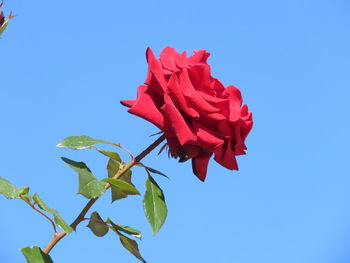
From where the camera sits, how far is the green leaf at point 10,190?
908mm

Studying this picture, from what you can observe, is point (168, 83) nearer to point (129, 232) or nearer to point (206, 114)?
point (206, 114)

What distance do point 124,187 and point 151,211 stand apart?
0.08 m

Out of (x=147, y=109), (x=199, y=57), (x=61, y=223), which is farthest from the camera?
(x=199, y=57)

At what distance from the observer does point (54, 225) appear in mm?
938

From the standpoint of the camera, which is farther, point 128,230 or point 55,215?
point 128,230

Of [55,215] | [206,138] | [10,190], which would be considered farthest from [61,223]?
[206,138]

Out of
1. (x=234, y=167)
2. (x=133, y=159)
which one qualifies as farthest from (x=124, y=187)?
(x=234, y=167)

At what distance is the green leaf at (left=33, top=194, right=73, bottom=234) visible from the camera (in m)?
0.89

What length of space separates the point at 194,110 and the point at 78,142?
0.91 ft

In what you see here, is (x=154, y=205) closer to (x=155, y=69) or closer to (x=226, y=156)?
(x=226, y=156)

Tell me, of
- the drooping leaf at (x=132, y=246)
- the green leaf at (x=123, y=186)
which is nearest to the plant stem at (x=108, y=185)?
the green leaf at (x=123, y=186)

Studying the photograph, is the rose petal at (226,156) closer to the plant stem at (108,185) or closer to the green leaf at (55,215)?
the plant stem at (108,185)

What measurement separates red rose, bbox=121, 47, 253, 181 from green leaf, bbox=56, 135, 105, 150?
124 mm

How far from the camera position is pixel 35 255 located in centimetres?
90
